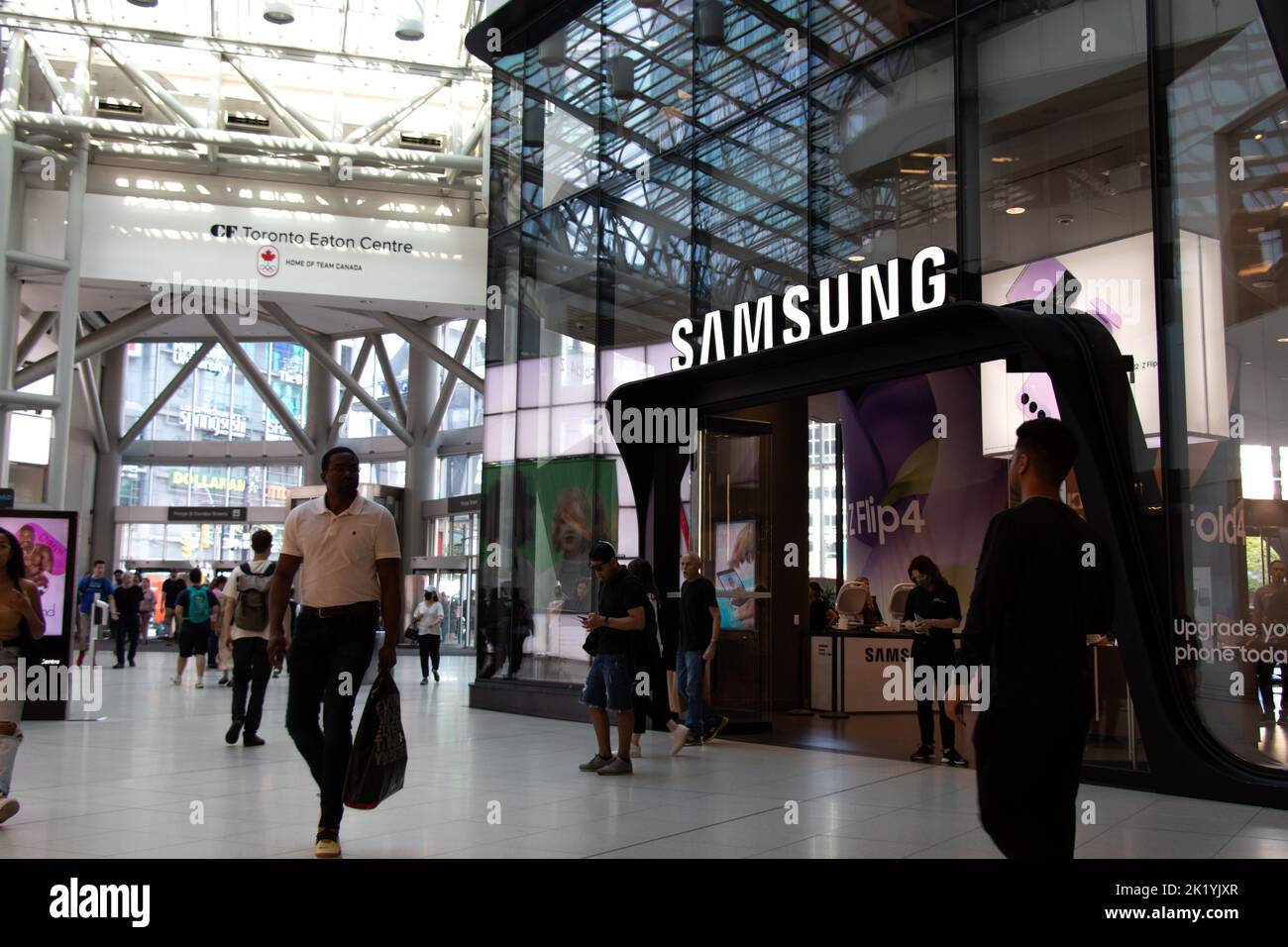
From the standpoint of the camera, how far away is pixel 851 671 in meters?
14.6

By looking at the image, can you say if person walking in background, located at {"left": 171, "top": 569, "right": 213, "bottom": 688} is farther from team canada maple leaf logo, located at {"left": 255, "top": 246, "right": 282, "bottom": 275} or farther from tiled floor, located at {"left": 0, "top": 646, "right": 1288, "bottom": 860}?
team canada maple leaf logo, located at {"left": 255, "top": 246, "right": 282, "bottom": 275}

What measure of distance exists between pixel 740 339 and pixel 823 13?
11.1 feet

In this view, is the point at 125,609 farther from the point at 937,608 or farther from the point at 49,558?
the point at 937,608

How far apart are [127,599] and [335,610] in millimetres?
19135

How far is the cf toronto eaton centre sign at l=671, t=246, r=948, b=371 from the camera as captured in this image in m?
9.56

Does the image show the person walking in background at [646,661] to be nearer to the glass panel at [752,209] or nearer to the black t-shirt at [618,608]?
the black t-shirt at [618,608]

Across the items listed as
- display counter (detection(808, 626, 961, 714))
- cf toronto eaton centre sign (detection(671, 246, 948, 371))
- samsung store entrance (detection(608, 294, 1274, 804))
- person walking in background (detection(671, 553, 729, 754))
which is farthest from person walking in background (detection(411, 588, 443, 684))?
person walking in background (detection(671, 553, 729, 754))

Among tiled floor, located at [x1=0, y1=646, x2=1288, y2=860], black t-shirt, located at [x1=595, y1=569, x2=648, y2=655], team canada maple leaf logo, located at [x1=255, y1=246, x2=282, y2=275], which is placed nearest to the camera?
tiled floor, located at [x1=0, y1=646, x2=1288, y2=860]

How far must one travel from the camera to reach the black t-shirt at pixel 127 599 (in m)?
22.4

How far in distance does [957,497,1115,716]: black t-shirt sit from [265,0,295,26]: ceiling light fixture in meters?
20.7

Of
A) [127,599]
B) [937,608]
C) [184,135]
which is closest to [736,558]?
[937,608]
